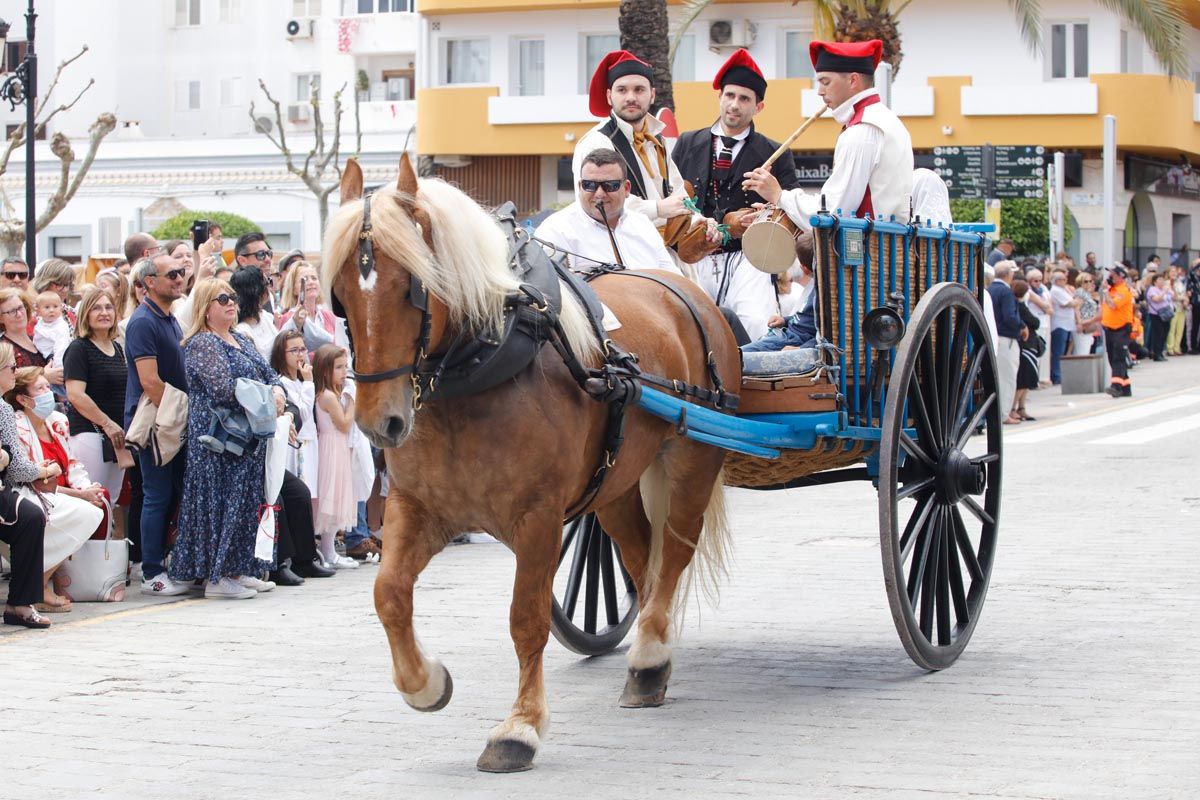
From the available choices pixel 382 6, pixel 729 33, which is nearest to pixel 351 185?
pixel 729 33

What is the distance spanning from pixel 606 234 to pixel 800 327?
3.14ft

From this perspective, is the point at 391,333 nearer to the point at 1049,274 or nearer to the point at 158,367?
the point at 158,367

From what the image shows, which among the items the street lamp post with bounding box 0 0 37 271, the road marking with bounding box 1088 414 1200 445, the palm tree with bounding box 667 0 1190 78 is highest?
the palm tree with bounding box 667 0 1190 78

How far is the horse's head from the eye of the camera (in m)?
5.26

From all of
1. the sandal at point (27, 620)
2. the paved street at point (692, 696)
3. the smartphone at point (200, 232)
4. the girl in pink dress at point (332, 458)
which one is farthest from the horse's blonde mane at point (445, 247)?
the smartphone at point (200, 232)

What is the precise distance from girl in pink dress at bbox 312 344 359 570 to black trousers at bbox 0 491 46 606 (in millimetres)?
2276

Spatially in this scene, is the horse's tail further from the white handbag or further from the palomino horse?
the white handbag

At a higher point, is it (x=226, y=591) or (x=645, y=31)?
(x=645, y=31)

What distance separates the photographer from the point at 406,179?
5.41 meters

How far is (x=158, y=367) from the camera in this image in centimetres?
973

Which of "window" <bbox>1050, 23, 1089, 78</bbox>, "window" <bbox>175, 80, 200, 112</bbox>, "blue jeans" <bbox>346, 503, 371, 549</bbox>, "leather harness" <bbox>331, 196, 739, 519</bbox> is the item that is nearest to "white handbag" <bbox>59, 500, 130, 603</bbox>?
"blue jeans" <bbox>346, 503, 371, 549</bbox>

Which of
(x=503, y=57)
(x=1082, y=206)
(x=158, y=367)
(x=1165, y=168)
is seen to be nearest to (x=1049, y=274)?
(x=1082, y=206)

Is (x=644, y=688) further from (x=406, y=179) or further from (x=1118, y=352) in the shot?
(x=1118, y=352)

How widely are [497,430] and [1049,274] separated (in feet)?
73.8
